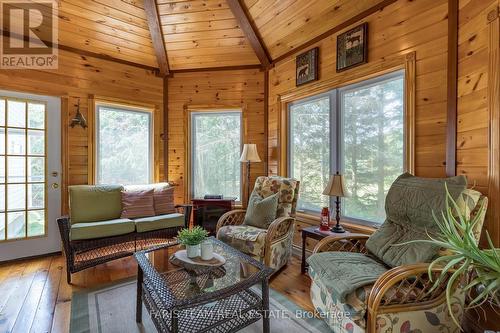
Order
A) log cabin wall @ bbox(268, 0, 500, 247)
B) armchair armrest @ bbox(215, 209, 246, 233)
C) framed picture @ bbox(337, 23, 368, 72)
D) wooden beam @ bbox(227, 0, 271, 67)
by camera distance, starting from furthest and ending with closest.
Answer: wooden beam @ bbox(227, 0, 271, 67) < armchair armrest @ bbox(215, 209, 246, 233) < framed picture @ bbox(337, 23, 368, 72) < log cabin wall @ bbox(268, 0, 500, 247)

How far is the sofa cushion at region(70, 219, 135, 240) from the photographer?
257 centimetres

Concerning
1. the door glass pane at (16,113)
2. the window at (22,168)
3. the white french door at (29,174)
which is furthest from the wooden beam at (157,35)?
the door glass pane at (16,113)

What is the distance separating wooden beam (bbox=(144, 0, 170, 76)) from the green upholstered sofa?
1.98 metres

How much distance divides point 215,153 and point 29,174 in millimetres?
2358

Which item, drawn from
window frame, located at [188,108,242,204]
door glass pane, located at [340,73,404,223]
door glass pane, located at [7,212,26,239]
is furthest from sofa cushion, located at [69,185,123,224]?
door glass pane, located at [340,73,404,223]

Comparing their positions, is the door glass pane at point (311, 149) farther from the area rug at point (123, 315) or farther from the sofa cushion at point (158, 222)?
the sofa cushion at point (158, 222)

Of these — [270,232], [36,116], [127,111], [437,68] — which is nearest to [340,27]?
[437,68]

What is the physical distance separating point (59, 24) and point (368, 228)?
14.1 feet

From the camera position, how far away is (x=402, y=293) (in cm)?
146

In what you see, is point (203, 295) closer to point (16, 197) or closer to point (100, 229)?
point (100, 229)

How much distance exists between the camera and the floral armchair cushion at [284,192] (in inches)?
118

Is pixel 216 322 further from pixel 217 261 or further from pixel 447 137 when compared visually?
pixel 447 137

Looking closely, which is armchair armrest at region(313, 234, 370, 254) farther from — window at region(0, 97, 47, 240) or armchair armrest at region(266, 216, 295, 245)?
window at region(0, 97, 47, 240)

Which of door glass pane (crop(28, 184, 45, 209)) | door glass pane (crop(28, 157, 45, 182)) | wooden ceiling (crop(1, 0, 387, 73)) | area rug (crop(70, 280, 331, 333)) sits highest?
wooden ceiling (crop(1, 0, 387, 73))
